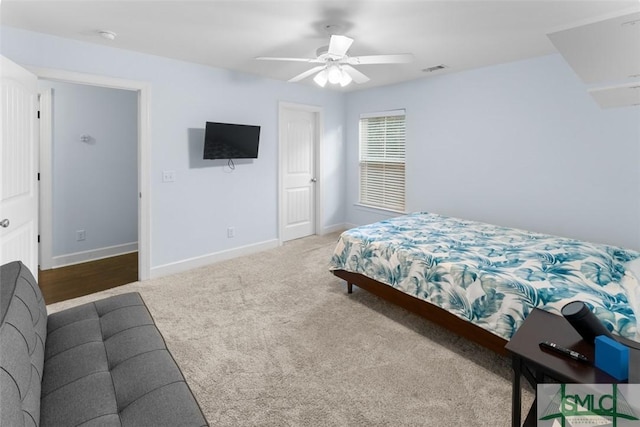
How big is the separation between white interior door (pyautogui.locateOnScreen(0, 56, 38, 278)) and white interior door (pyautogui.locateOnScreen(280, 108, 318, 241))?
2.86 meters

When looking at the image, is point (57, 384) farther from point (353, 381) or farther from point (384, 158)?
point (384, 158)

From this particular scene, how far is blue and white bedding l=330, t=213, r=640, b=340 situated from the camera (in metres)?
1.94

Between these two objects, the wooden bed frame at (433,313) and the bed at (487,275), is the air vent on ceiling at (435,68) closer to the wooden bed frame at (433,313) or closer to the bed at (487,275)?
the bed at (487,275)

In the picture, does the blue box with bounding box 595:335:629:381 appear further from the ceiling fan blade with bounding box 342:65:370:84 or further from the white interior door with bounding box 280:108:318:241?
the white interior door with bounding box 280:108:318:241

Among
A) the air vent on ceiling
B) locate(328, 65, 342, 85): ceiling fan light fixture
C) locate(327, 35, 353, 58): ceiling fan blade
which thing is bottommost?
locate(328, 65, 342, 85): ceiling fan light fixture

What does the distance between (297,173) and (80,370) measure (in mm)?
4270

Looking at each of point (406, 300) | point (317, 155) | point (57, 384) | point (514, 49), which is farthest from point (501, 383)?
point (317, 155)

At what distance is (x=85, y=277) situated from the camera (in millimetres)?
3891

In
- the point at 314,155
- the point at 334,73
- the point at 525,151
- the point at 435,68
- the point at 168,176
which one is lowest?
the point at 168,176

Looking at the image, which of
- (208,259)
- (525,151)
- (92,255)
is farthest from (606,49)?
(92,255)

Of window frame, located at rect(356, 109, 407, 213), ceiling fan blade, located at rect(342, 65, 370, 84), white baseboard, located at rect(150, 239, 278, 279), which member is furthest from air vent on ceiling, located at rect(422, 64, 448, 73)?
white baseboard, located at rect(150, 239, 278, 279)

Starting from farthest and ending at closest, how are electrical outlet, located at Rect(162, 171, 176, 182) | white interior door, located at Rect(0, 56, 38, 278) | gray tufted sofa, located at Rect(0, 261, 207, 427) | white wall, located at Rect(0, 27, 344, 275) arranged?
electrical outlet, located at Rect(162, 171, 176, 182) → white wall, located at Rect(0, 27, 344, 275) → white interior door, located at Rect(0, 56, 38, 278) → gray tufted sofa, located at Rect(0, 261, 207, 427)

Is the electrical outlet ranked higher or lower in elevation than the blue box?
higher

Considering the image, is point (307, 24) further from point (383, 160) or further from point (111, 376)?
point (383, 160)
